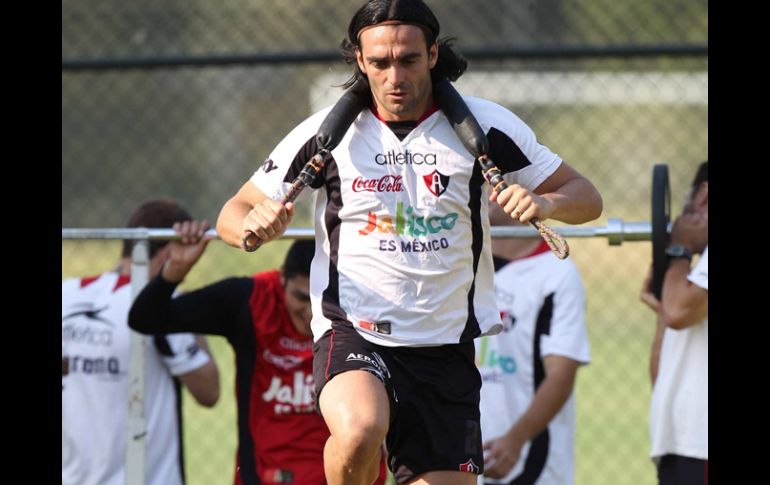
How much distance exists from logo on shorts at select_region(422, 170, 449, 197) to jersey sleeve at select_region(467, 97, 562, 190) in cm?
19

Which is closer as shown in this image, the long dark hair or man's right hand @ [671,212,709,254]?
the long dark hair

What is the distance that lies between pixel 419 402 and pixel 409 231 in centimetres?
54

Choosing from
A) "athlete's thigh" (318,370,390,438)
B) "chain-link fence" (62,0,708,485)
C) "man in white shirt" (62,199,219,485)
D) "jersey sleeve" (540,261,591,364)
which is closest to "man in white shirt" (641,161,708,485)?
"jersey sleeve" (540,261,591,364)

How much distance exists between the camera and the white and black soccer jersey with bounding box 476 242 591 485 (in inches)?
211

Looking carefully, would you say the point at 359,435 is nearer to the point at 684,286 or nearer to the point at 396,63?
the point at 396,63

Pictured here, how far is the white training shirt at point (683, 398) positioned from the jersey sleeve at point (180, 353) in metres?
1.98

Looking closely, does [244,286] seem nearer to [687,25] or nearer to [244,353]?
[244,353]

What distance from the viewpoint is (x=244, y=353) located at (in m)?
4.84

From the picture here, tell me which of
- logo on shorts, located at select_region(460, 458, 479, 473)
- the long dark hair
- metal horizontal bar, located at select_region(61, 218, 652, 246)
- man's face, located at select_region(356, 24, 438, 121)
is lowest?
logo on shorts, located at select_region(460, 458, 479, 473)

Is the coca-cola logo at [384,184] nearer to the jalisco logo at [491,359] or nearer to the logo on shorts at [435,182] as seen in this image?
the logo on shorts at [435,182]

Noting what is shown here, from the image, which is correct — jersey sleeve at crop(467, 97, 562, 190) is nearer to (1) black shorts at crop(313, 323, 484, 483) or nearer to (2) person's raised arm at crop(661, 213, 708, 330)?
(1) black shorts at crop(313, 323, 484, 483)

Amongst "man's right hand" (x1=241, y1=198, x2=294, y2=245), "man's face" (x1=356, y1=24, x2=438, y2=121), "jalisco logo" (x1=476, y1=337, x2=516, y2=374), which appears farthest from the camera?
"jalisco logo" (x1=476, y1=337, x2=516, y2=374)

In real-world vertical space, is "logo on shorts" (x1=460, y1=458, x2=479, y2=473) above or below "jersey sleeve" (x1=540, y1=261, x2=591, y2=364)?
below
